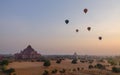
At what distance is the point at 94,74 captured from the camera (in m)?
50.4

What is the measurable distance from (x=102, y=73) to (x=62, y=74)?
948 cm

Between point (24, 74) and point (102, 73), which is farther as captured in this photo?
point (102, 73)

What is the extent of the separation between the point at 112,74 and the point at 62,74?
11151 mm

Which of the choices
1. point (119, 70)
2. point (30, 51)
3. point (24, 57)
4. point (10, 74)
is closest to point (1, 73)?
point (10, 74)

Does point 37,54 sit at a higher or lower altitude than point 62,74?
higher

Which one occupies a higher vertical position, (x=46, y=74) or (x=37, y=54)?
(x=37, y=54)

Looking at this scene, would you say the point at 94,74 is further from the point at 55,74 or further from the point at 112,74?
the point at 55,74

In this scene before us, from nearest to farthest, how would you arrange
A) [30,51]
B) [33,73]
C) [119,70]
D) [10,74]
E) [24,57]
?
[10,74] → [33,73] → [119,70] → [30,51] → [24,57]

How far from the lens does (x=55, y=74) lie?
154 ft

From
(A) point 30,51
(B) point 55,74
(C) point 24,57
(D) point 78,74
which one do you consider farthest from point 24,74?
(C) point 24,57

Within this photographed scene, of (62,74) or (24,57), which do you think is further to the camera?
(24,57)

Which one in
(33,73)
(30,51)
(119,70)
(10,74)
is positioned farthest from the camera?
(30,51)

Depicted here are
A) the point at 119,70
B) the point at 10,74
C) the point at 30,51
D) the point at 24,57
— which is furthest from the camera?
the point at 24,57

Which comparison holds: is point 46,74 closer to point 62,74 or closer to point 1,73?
point 62,74
